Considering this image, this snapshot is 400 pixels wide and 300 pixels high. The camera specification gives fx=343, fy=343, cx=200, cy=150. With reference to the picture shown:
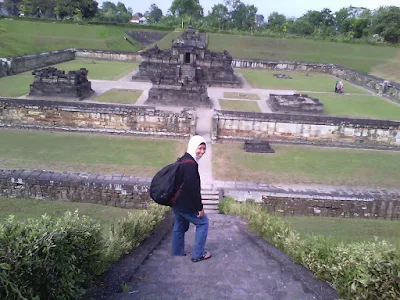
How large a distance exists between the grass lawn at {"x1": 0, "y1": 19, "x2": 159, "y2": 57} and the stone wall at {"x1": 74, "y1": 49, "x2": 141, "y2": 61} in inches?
123

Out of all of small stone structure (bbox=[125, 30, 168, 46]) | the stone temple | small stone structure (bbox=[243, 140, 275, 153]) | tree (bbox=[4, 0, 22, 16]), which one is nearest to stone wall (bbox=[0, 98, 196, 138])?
small stone structure (bbox=[243, 140, 275, 153])

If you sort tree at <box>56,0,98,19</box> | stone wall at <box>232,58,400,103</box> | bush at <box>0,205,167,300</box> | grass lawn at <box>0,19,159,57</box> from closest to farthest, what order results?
1. bush at <box>0,205,167,300</box>
2. stone wall at <box>232,58,400,103</box>
3. grass lawn at <box>0,19,159,57</box>
4. tree at <box>56,0,98,19</box>

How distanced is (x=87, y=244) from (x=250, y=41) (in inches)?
1577

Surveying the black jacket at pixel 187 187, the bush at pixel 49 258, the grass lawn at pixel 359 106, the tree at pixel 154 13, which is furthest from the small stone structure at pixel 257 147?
the tree at pixel 154 13

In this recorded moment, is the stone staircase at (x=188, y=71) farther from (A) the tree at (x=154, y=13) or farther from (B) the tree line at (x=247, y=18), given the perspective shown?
(A) the tree at (x=154, y=13)

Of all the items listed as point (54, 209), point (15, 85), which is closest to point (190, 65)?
point (15, 85)

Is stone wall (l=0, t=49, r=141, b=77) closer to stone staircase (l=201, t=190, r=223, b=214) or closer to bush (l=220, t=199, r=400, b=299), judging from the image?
stone staircase (l=201, t=190, r=223, b=214)

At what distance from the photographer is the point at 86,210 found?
790 cm

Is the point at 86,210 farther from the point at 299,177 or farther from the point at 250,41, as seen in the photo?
the point at 250,41

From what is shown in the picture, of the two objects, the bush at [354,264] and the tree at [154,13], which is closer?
the bush at [354,264]

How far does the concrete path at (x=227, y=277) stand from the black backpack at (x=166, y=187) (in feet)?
2.59

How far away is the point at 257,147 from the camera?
489 inches

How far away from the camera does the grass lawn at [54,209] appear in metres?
7.54

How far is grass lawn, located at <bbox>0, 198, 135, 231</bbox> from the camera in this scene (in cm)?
754
